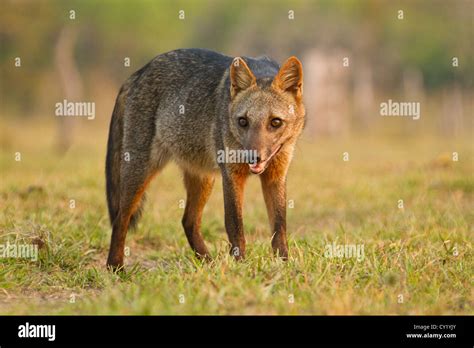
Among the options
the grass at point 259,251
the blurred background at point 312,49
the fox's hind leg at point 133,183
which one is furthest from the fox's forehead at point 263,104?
the blurred background at point 312,49

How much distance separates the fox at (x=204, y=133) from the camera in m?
6.11

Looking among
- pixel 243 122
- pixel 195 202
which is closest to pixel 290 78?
pixel 243 122

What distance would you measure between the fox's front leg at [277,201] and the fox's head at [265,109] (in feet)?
0.72

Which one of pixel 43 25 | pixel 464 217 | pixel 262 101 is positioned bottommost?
pixel 464 217

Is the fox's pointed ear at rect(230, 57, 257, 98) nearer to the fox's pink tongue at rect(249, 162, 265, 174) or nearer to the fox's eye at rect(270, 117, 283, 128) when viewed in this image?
the fox's eye at rect(270, 117, 283, 128)

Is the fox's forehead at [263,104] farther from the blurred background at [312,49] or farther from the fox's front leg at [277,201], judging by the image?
the blurred background at [312,49]

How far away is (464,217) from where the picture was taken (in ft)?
26.9

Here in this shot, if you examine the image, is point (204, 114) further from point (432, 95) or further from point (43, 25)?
point (432, 95)

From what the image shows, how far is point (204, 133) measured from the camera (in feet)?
22.5

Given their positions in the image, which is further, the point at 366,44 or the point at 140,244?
the point at 366,44

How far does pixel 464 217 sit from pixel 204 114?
3522 millimetres

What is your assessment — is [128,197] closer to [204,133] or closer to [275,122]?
[204,133]
